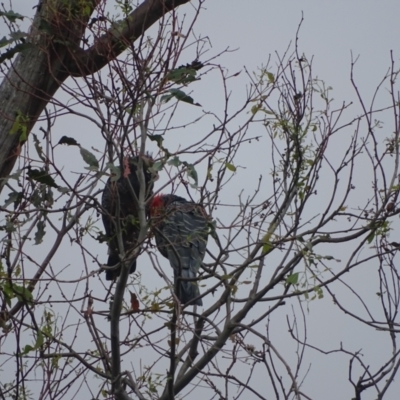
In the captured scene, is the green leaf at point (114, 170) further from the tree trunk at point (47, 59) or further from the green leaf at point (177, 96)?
the tree trunk at point (47, 59)

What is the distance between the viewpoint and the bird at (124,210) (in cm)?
312

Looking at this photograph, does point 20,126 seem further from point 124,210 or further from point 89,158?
point 124,210

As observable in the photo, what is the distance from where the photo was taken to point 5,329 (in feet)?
10.9

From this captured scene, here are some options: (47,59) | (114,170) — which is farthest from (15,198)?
(47,59)

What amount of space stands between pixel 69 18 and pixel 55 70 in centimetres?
56

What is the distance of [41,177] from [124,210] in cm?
93

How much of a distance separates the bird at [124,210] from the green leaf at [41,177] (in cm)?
24

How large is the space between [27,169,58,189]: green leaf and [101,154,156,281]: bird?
241 millimetres

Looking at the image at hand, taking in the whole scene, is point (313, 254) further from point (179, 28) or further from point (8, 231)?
point (8, 231)

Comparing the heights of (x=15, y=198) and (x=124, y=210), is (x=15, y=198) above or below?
below

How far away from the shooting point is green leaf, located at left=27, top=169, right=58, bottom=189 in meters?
3.29

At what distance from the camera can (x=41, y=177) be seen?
329 centimetres

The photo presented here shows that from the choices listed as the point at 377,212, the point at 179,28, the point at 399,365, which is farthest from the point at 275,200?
the point at 179,28

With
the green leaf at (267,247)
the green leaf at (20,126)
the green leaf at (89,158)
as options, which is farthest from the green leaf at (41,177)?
the green leaf at (267,247)
